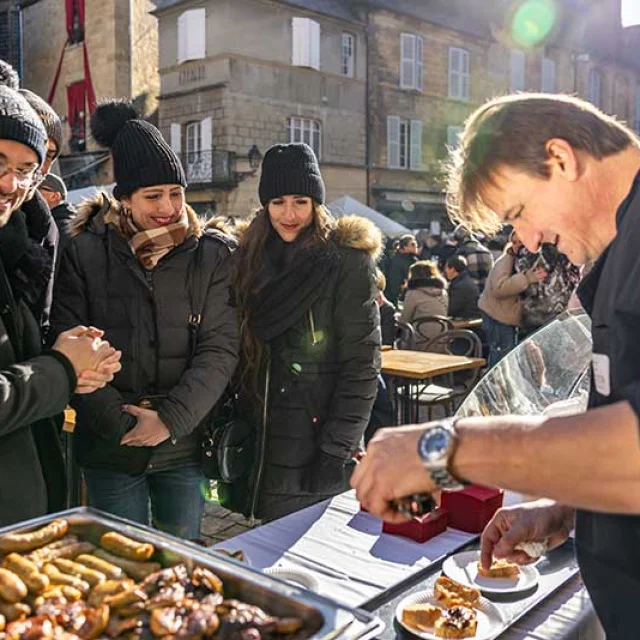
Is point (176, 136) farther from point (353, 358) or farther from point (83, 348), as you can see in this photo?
point (83, 348)

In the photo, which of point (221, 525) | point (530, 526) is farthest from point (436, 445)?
point (221, 525)

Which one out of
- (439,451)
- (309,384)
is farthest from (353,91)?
(439,451)

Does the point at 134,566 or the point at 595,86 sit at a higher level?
the point at 595,86

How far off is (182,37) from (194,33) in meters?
0.50

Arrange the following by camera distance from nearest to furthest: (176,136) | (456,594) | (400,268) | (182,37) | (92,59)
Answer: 1. (456,594)
2. (400,268)
3. (182,37)
4. (176,136)
5. (92,59)

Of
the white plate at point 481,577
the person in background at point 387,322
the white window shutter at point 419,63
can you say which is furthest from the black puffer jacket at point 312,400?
the white window shutter at point 419,63

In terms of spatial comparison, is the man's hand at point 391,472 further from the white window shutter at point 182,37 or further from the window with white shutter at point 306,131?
the white window shutter at point 182,37

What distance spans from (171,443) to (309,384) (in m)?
0.61

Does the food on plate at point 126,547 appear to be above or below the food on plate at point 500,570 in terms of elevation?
above

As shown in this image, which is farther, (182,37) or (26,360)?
(182,37)

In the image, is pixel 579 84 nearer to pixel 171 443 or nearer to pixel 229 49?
pixel 229 49

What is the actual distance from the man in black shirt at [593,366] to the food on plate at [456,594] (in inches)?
15.8

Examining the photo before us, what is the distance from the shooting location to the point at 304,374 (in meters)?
3.01

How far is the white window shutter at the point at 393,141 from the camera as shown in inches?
936
